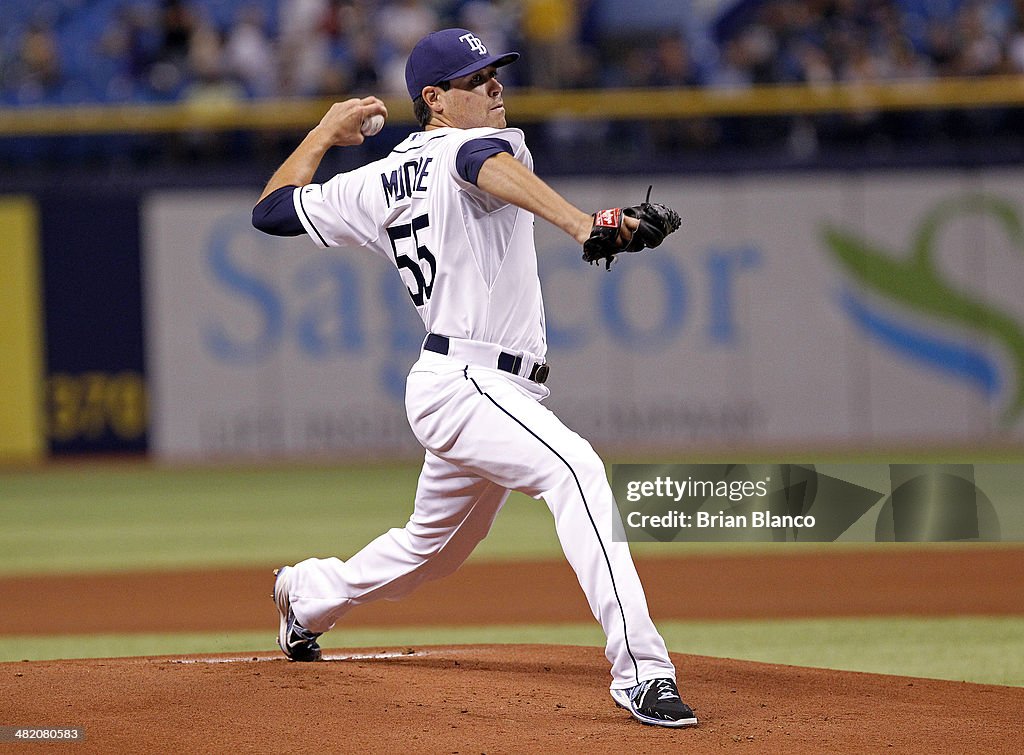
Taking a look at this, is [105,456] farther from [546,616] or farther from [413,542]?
[413,542]

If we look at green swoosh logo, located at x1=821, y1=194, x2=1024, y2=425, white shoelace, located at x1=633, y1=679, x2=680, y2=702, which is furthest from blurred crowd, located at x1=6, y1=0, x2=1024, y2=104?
white shoelace, located at x1=633, y1=679, x2=680, y2=702

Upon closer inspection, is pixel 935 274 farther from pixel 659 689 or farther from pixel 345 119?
pixel 659 689

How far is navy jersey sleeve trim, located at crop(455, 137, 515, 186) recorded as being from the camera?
3.50 meters

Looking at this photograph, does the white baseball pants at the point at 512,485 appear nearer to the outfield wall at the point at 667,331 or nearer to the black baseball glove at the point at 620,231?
the black baseball glove at the point at 620,231

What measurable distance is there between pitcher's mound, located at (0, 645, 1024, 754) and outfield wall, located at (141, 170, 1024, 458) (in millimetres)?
8826

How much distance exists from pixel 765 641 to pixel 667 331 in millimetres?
7856

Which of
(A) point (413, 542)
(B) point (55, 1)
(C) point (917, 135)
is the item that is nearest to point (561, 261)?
(C) point (917, 135)

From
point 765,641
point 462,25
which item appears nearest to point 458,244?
point 765,641

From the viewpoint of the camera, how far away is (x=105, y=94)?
537 inches

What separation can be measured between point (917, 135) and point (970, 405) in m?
2.56

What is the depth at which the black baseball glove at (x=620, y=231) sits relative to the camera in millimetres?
3242

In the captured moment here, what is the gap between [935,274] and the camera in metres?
13.3

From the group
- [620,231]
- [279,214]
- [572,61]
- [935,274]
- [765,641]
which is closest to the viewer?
[620,231]

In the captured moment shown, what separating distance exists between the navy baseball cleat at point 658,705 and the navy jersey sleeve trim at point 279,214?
160cm
